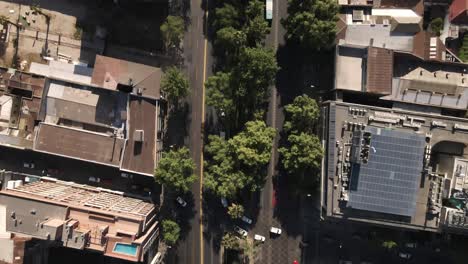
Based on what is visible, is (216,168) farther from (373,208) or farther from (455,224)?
(455,224)

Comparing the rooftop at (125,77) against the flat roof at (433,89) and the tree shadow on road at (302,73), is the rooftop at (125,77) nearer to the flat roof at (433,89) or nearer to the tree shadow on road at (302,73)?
the tree shadow on road at (302,73)

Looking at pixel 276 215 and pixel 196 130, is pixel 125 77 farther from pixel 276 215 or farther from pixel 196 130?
pixel 276 215

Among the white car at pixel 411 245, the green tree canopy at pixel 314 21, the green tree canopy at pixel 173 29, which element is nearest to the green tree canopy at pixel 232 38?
the green tree canopy at pixel 173 29

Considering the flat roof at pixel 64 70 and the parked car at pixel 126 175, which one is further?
the parked car at pixel 126 175

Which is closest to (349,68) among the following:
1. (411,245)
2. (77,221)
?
(411,245)

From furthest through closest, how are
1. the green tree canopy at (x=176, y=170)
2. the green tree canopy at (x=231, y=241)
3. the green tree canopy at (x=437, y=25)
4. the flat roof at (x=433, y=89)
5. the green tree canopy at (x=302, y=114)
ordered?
the green tree canopy at (x=437, y=25) < the green tree canopy at (x=231, y=241) < the flat roof at (x=433, y=89) < the green tree canopy at (x=302, y=114) < the green tree canopy at (x=176, y=170)

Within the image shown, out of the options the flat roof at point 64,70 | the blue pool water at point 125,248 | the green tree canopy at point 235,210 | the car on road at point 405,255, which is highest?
the flat roof at point 64,70

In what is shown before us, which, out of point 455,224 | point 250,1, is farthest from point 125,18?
point 455,224
